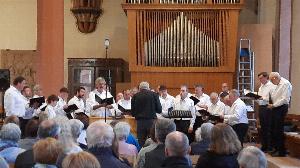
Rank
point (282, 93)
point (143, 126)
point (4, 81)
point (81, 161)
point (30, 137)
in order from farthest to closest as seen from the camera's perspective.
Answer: point (4, 81)
point (143, 126)
point (282, 93)
point (30, 137)
point (81, 161)

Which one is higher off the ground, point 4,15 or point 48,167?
point 4,15

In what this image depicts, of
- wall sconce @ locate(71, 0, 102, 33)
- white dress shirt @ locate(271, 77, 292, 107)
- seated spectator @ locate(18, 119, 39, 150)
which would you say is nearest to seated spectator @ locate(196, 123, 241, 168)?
seated spectator @ locate(18, 119, 39, 150)

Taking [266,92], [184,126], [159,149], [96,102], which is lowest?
[184,126]

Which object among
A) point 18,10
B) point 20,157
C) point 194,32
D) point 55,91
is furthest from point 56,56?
point 20,157

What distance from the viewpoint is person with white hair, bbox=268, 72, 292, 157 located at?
381 inches

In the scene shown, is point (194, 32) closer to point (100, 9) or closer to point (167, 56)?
point (167, 56)

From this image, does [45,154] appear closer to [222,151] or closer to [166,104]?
[222,151]

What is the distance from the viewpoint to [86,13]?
17031 mm

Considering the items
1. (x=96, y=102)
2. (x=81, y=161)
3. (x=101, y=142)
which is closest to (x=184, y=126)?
(x=96, y=102)

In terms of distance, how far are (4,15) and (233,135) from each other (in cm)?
1371

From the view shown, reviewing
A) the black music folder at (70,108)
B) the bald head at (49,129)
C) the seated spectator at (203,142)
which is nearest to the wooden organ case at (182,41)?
the black music folder at (70,108)

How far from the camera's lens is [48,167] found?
4.41m

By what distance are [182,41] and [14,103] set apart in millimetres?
5833

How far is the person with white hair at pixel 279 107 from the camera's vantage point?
9672 mm
